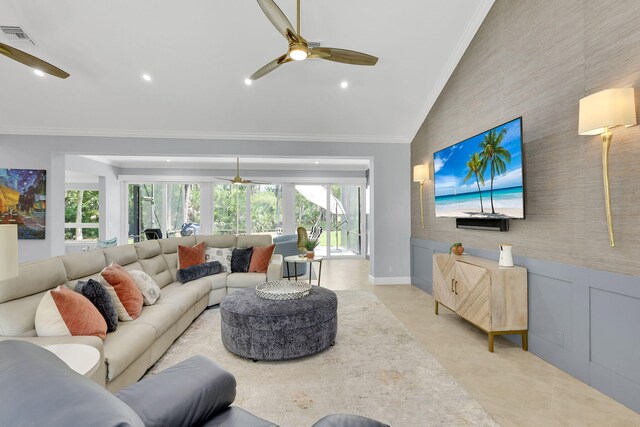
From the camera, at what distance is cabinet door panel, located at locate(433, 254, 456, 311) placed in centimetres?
363

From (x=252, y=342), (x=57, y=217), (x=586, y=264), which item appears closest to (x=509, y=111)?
(x=586, y=264)

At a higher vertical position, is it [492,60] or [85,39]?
[85,39]

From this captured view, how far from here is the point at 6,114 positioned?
486 cm

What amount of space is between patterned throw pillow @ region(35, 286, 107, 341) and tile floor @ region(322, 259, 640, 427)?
2.59 meters

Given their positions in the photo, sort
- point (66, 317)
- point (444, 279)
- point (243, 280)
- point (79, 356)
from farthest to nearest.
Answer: point (243, 280) < point (444, 279) < point (66, 317) < point (79, 356)

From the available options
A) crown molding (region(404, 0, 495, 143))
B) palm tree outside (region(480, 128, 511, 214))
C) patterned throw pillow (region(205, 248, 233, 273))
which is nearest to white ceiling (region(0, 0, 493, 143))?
crown molding (region(404, 0, 495, 143))

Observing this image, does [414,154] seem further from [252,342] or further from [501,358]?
[252,342]

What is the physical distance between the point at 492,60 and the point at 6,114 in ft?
21.9

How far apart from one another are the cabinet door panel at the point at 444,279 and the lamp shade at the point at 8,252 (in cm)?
356

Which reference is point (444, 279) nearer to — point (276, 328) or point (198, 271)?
point (276, 328)

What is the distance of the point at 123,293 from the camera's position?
270 cm

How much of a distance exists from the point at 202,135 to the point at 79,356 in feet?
14.5

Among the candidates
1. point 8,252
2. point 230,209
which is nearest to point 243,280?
point 8,252

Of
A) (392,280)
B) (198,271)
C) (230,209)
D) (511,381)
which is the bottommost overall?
(511,381)
